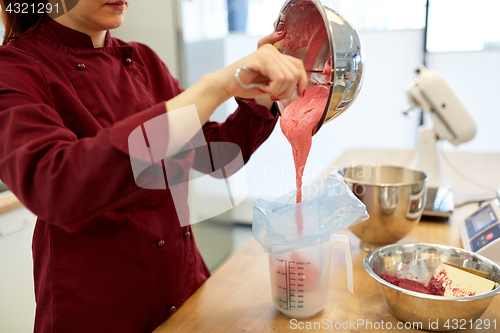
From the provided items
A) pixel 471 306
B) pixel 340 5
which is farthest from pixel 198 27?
pixel 471 306

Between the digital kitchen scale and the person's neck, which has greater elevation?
the person's neck

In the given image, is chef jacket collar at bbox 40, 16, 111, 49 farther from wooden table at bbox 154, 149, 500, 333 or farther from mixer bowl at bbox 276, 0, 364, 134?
wooden table at bbox 154, 149, 500, 333

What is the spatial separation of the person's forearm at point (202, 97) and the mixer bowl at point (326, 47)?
0.19 m

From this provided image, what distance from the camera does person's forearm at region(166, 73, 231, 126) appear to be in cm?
59

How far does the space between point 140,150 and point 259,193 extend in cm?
233

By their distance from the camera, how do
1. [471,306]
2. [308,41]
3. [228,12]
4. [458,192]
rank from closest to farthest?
[471,306], [308,41], [458,192], [228,12]

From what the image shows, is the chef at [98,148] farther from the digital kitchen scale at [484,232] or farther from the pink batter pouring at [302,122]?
the digital kitchen scale at [484,232]

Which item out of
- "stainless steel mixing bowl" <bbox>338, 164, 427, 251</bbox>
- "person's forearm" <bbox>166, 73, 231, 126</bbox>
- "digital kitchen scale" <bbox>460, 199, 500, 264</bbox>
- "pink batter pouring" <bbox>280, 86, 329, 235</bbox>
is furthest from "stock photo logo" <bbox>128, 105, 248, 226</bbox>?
"digital kitchen scale" <bbox>460, 199, 500, 264</bbox>

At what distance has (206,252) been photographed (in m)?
2.58

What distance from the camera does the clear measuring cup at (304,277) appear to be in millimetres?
767

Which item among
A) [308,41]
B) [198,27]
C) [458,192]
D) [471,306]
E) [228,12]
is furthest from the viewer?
[228,12]

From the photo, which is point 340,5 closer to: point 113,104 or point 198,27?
point 198,27

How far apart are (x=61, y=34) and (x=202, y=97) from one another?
1.43ft

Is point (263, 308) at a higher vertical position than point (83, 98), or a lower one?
lower
